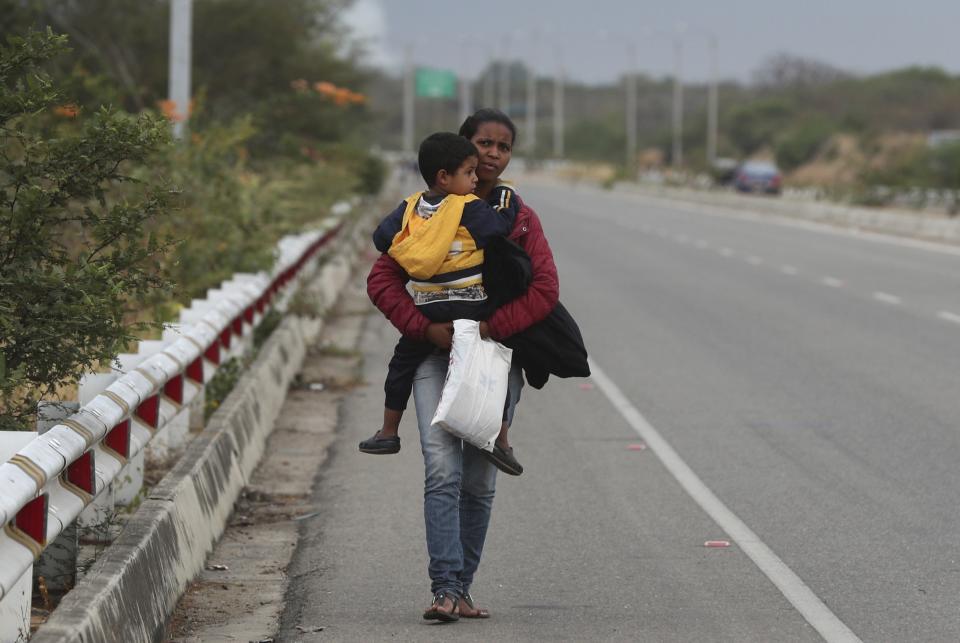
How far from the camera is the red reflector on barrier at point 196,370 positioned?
938 centimetres

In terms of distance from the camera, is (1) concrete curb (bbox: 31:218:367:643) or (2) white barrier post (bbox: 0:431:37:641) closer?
(2) white barrier post (bbox: 0:431:37:641)

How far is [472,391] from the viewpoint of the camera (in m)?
6.26

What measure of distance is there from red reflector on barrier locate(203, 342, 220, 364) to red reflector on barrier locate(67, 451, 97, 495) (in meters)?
4.16

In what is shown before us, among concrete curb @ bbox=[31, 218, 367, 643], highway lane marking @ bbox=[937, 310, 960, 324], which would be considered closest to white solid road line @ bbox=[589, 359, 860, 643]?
concrete curb @ bbox=[31, 218, 367, 643]

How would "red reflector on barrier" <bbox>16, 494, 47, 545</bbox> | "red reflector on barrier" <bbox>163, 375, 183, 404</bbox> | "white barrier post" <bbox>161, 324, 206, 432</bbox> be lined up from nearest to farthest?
"red reflector on barrier" <bbox>16, 494, 47, 545</bbox> < "red reflector on barrier" <bbox>163, 375, 183, 404</bbox> < "white barrier post" <bbox>161, 324, 206, 432</bbox>

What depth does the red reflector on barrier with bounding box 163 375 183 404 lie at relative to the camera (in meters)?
8.47

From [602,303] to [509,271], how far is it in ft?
49.9

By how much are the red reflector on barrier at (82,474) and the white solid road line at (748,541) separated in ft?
8.76

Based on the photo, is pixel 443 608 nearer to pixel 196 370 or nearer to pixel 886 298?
pixel 196 370

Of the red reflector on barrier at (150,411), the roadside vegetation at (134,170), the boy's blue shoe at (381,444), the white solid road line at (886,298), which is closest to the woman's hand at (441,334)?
the boy's blue shoe at (381,444)

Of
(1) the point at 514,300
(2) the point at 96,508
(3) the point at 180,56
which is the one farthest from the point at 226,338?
(3) the point at 180,56

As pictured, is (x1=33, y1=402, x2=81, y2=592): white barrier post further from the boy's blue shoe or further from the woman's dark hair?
the woman's dark hair

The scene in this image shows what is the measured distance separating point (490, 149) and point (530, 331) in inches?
27.1

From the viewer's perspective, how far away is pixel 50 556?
6328mm
